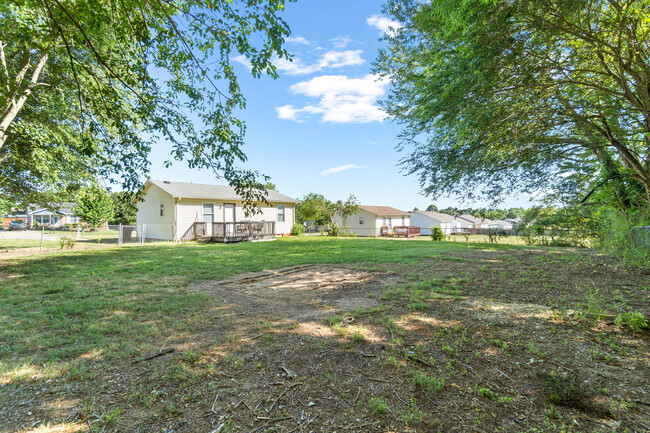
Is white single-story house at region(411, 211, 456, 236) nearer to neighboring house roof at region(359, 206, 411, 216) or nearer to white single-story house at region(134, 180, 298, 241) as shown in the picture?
neighboring house roof at region(359, 206, 411, 216)

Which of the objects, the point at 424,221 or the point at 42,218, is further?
the point at 42,218

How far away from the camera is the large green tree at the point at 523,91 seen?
347cm

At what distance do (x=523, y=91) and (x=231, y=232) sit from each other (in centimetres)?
1480

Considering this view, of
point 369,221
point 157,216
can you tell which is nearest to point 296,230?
point 157,216

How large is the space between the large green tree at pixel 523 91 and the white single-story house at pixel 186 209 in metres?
11.8

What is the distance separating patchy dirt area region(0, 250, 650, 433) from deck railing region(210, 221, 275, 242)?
40.4 ft

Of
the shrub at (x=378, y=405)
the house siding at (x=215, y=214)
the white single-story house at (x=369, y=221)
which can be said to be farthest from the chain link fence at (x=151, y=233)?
the white single-story house at (x=369, y=221)

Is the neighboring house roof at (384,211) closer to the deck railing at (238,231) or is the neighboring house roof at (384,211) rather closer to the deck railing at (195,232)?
the deck railing at (238,231)

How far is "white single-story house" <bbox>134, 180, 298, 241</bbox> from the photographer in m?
16.9

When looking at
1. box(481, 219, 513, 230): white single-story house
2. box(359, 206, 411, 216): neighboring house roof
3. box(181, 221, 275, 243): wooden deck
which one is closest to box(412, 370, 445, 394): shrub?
box(181, 221, 275, 243): wooden deck

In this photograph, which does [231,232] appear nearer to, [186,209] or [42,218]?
[186,209]

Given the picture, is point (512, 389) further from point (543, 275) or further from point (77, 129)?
point (77, 129)

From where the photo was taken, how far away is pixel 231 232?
1622 cm

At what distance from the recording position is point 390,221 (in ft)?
120
